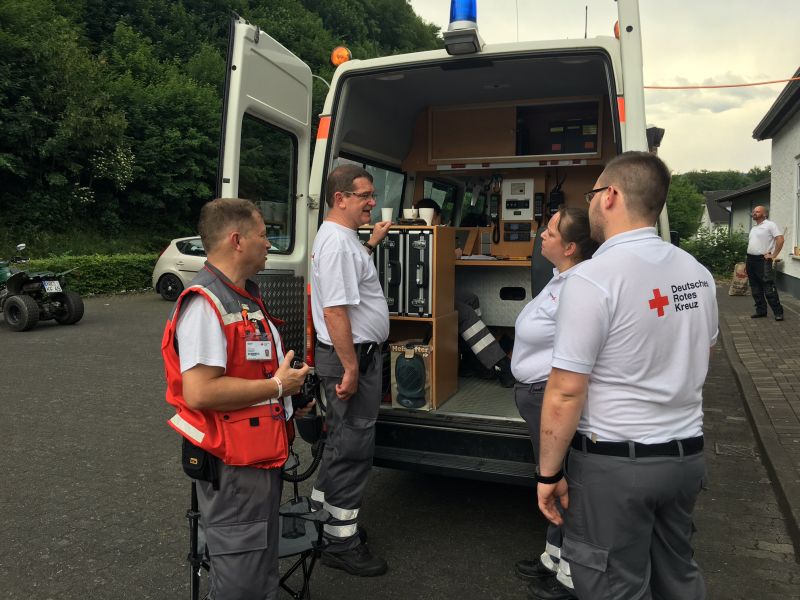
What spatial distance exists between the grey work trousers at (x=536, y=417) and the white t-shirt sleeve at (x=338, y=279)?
92 centimetres

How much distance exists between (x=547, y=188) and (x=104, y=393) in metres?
4.91

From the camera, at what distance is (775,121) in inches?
683

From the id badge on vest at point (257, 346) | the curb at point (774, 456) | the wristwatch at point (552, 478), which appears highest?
the id badge on vest at point (257, 346)

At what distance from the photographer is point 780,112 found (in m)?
16.4

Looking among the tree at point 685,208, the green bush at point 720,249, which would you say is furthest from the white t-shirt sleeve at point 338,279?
the tree at point 685,208

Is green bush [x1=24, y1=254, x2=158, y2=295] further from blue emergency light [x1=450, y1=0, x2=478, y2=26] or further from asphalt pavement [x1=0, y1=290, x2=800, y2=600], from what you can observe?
blue emergency light [x1=450, y1=0, x2=478, y2=26]

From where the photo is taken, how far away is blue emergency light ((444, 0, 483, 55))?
3.68 m

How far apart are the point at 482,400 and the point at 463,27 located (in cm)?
240

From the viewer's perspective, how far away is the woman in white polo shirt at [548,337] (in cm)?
306

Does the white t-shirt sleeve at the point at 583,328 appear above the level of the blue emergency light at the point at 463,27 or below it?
below

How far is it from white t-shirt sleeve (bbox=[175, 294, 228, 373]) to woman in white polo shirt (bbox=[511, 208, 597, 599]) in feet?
4.77

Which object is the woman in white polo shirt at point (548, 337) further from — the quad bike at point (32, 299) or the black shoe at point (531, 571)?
the quad bike at point (32, 299)

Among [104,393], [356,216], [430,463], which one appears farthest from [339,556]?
[104,393]

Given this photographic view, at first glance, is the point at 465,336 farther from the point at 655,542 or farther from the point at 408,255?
the point at 655,542
